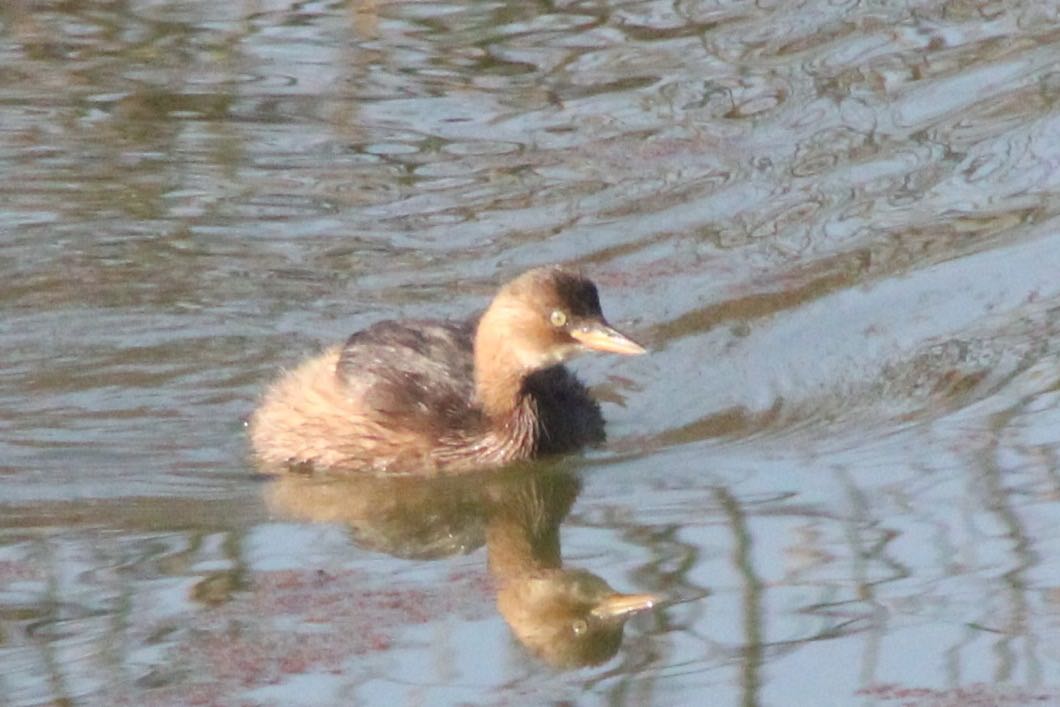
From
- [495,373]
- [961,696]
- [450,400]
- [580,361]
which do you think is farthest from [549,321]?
[961,696]

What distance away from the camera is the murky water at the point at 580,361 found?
7.09 metres

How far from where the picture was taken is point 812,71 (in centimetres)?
1274

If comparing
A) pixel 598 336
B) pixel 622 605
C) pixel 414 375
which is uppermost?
pixel 598 336

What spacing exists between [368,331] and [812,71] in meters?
4.25

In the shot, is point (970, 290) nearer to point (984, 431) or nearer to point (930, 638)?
point (984, 431)

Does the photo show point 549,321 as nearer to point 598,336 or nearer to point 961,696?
point 598,336

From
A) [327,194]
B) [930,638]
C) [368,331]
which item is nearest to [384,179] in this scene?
[327,194]

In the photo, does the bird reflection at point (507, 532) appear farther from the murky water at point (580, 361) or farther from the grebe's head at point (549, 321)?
the grebe's head at point (549, 321)

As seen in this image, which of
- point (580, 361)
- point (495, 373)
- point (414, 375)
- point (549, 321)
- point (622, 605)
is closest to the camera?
point (622, 605)

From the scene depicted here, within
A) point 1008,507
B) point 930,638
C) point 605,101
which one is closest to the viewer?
point 930,638

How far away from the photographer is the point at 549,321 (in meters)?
8.77

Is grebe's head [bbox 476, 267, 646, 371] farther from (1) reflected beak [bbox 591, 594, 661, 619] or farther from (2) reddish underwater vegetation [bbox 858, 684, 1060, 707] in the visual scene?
(2) reddish underwater vegetation [bbox 858, 684, 1060, 707]

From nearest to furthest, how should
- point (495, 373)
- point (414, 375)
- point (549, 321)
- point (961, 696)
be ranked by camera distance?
1. point (961, 696)
2. point (549, 321)
3. point (495, 373)
4. point (414, 375)

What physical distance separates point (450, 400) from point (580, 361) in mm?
1222
